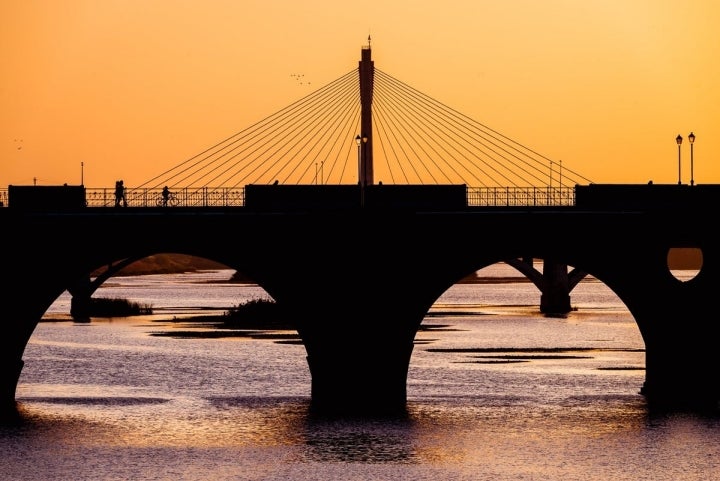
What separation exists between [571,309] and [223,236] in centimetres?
8472

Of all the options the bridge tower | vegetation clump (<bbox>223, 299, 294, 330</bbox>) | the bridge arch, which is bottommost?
vegetation clump (<bbox>223, 299, 294, 330</bbox>)

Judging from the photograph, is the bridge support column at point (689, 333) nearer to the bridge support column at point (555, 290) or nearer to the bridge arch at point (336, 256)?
the bridge arch at point (336, 256)

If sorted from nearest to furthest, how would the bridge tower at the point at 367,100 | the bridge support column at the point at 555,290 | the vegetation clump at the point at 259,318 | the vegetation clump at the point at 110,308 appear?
the bridge tower at the point at 367,100 → the vegetation clump at the point at 259,318 → the vegetation clump at the point at 110,308 → the bridge support column at the point at 555,290

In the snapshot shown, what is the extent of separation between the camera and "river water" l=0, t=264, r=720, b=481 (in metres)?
39.8

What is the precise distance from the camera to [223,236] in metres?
51.2

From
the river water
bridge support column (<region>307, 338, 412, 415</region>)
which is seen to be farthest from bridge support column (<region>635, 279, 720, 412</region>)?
bridge support column (<region>307, 338, 412, 415</region>)

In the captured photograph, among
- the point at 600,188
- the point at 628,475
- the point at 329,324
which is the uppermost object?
the point at 600,188

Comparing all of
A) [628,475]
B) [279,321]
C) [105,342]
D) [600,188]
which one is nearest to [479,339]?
[279,321]

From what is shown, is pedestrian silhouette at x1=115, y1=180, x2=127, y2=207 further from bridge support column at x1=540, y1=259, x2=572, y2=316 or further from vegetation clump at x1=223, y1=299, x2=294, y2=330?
bridge support column at x1=540, y1=259, x2=572, y2=316

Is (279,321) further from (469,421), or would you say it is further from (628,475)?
(628,475)

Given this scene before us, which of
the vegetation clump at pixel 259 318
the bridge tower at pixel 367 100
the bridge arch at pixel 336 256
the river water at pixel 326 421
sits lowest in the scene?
the river water at pixel 326 421

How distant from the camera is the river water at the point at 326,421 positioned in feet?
131

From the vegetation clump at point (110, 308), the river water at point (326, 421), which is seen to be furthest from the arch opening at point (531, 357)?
the vegetation clump at point (110, 308)

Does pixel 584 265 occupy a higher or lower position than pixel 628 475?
higher
